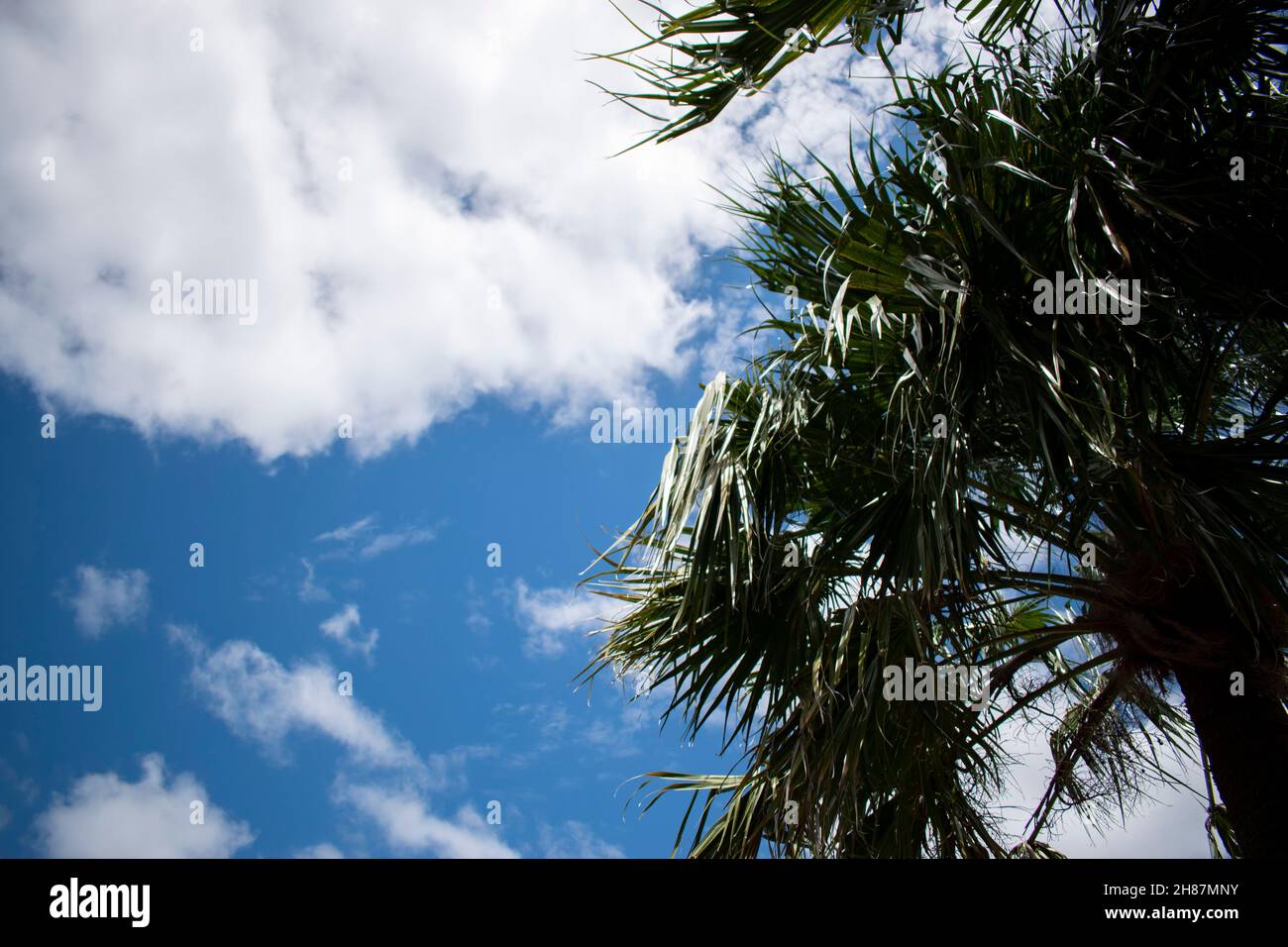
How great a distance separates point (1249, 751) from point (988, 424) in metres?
1.62

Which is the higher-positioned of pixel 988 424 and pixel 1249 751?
pixel 988 424

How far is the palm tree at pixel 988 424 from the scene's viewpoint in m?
3.40

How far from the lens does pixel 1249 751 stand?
12.2 ft

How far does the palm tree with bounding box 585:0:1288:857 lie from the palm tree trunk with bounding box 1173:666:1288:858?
11 millimetres

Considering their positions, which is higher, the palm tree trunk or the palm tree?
the palm tree

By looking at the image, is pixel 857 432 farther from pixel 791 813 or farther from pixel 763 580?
pixel 791 813

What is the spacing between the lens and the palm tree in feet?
11.2

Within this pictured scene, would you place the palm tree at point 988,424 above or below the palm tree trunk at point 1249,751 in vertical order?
above

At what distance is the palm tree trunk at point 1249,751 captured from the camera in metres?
3.60

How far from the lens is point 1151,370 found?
12.5 feet

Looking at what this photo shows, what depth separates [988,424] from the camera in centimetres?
379

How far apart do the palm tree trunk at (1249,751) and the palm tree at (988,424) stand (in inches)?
0.4

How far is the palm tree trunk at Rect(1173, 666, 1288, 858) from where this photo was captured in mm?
3600
